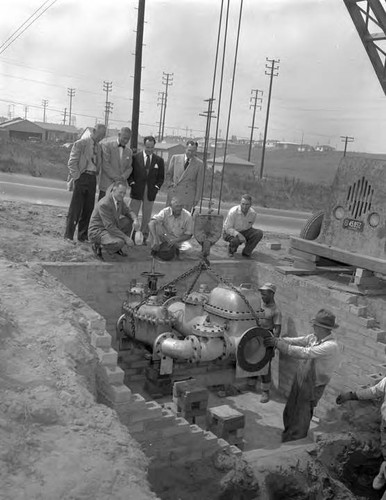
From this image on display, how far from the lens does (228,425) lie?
20.0ft

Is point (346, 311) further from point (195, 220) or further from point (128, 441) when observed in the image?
point (128, 441)

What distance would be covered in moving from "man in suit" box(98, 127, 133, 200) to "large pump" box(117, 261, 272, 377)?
193 centimetres

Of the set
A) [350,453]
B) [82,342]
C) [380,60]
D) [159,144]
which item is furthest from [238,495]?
[159,144]

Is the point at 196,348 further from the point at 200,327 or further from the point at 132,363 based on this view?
the point at 132,363

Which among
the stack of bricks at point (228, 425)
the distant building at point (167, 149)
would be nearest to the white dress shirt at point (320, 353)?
the stack of bricks at point (228, 425)

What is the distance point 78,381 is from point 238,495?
5.61 feet

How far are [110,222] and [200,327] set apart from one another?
2047mm

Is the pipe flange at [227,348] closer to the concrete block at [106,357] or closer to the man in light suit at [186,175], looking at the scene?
the concrete block at [106,357]

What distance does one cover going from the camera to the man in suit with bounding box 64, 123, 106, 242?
27.9 feet

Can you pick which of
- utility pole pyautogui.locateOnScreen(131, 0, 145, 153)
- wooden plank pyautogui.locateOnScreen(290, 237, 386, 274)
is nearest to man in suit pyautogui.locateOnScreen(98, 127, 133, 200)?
wooden plank pyautogui.locateOnScreen(290, 237, 386, 274)

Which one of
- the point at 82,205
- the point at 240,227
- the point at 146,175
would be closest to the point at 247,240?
the point at 240,227

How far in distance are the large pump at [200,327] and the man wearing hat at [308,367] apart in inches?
23.9

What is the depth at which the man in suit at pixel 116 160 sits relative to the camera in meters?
8.84

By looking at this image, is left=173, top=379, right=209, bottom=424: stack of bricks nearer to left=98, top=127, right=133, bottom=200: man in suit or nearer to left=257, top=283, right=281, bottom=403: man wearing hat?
left=257, top=283, right=281, bottom=403: man wearing hat
